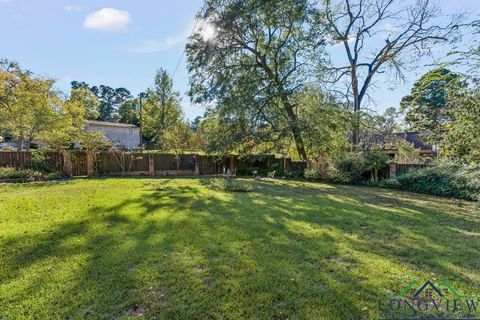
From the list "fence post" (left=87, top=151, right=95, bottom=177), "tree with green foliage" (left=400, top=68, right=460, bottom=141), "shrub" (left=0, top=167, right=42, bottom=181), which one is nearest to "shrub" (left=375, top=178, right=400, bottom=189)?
"tree with green foliage" (left=400, top=68, right=460, bottom=141)

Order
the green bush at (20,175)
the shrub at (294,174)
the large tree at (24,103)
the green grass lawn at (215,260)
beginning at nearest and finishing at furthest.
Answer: the green grass lawn at (215,260) < the green bush at (20,175) < the large tree at (24,103) < the shrub at (294,174)

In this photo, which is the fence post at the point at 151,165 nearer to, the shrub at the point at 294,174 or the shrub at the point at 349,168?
the shrub at the point at 294,174

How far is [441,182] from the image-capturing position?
10.1 m

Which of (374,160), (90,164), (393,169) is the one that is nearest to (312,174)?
(374,160)

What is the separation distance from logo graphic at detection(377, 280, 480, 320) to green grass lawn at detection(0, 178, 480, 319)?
0.33 ft

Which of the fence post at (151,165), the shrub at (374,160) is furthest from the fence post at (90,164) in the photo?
the shrub at (374,160)

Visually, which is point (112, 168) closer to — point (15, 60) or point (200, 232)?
point (15, 60)

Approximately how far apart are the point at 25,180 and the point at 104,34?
686cm

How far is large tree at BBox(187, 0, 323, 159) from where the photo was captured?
14359mm

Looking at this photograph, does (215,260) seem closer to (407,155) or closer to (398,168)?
(398,168)

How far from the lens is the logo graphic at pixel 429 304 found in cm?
212

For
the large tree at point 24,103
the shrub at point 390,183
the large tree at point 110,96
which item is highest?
the large tree at point 110,96

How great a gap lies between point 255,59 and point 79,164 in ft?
38.8

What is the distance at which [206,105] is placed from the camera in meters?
16.4
